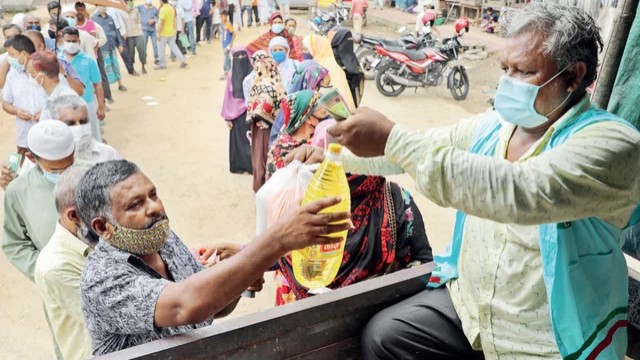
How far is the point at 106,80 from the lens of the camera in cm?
991

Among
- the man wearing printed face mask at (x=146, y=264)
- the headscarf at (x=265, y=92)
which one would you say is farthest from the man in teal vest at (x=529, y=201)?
the headscarf at (x=265, y=92)

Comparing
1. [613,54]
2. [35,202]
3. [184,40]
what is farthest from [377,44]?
[613,54]

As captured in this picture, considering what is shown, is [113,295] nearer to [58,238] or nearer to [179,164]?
[58,238]

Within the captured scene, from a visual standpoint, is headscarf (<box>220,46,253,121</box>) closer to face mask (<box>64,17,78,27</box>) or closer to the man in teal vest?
face mask (<box>64,17,78,27</box>)

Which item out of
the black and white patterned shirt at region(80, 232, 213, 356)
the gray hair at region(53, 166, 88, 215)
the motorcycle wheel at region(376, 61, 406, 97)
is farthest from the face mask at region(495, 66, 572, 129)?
A: the motorcycle wheel at region(376, 61, 406, 97)

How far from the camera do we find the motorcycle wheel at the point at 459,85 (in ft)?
34.5

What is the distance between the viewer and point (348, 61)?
7.59 m

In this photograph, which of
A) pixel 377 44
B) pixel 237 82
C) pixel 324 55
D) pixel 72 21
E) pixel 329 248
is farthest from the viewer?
pixel 377 44

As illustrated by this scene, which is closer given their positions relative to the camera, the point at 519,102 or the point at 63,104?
the point at 519,102

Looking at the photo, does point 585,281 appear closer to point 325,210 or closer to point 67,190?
point 325,210

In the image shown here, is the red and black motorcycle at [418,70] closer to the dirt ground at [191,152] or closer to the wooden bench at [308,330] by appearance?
the dirt ground at [191,152]

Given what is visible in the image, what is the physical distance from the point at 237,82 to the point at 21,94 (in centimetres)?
242

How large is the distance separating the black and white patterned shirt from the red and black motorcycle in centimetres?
943

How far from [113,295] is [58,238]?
3.06ft
